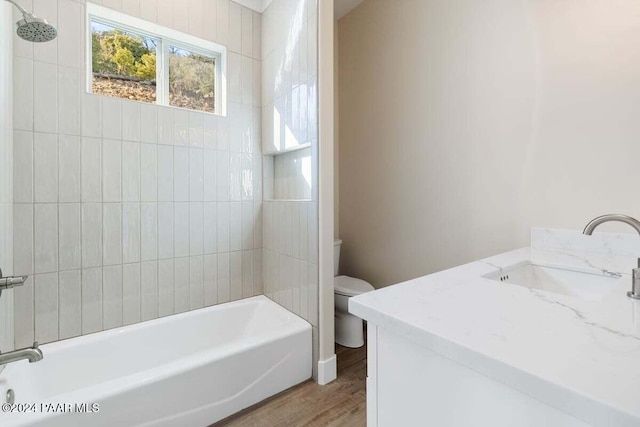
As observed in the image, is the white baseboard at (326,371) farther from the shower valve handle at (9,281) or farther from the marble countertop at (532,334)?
the shower valve handle at (9,281)

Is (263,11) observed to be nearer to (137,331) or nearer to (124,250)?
(124,250)

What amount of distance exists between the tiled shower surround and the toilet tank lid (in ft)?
2.29

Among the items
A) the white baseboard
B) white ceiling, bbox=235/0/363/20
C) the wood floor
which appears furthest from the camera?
white ceiling, bbox=235/0/363/20

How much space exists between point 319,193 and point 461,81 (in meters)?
1.24

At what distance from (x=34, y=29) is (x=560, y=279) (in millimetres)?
2417

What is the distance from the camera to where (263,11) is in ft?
7.54

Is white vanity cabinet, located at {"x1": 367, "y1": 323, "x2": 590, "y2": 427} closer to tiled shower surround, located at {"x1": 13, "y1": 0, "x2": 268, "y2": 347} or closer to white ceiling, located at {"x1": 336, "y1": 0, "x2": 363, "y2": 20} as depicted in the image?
tiled shower surround, located at {"x1": 13, "y1": 0, "x2": 268, "y2": 347}

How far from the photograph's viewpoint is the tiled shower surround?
1534mm

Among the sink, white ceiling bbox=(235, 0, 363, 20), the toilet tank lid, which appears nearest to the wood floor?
the toilet tank lid

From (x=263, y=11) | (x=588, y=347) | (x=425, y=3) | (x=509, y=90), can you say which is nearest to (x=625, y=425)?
(x=588, y=347)

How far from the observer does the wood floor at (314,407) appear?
144cm

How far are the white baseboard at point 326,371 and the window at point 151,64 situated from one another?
1994 mm

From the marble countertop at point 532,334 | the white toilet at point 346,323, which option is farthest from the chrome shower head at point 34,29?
the white toilet at point 346,323

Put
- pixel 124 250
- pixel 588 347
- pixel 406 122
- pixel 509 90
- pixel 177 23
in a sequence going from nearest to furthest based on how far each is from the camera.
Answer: pixel 588 347 < pixel 509 90 < pixel 124 250 < pixel 177 23 < pixel 406 122
